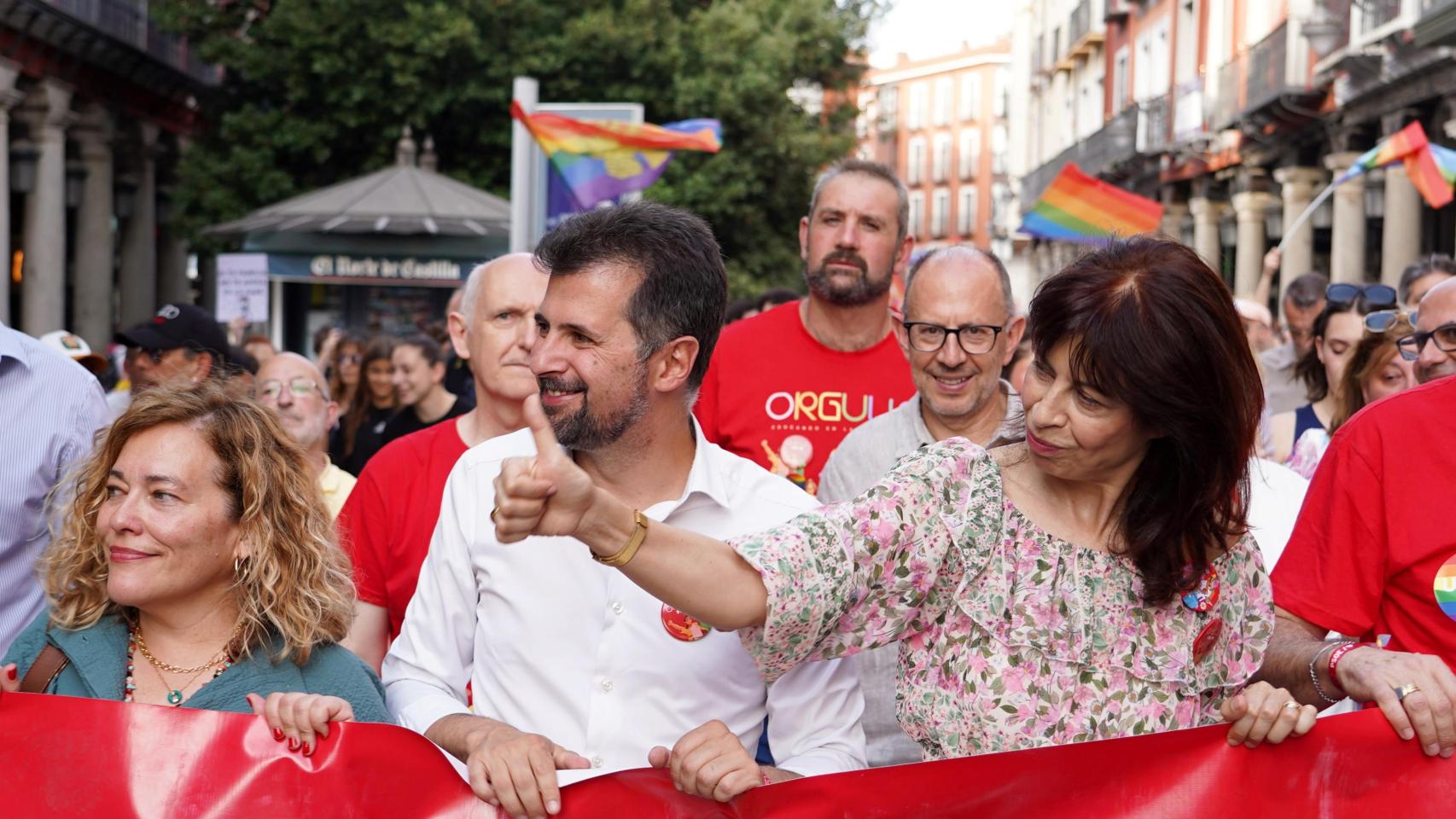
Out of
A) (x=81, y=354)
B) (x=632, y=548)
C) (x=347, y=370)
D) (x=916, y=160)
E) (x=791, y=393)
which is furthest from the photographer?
(x=916, y=160)

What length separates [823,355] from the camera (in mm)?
5676

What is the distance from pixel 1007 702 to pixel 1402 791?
2.37 ft

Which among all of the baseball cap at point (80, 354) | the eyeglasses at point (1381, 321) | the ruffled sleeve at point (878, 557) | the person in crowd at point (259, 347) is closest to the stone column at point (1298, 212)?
the person in crowd at point (259, 347)

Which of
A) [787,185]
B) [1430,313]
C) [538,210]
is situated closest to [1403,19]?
[787,185]

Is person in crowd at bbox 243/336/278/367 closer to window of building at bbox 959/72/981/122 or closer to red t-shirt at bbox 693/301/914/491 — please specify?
red t-shirt at bbox 693/301/914/491

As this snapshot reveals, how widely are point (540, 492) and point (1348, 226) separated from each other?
24.1 meters

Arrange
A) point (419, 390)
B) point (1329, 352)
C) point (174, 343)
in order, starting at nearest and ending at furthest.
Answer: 1. point (1329, 352)
2. point (174, 343)
3. point (419, 390)

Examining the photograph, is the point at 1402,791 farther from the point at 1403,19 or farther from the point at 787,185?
the point at 787,185

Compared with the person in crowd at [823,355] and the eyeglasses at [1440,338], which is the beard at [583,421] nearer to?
the eyeglasses at [1440,338]

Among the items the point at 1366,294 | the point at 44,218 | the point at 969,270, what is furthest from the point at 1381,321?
the point at 44,218

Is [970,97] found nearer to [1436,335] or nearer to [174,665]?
[1436,335]

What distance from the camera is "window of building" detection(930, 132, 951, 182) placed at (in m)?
102

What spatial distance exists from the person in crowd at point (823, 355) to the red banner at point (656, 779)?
2.49m

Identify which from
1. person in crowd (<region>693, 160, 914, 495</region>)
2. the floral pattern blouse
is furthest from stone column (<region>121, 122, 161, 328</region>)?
the floral pattern blouse
